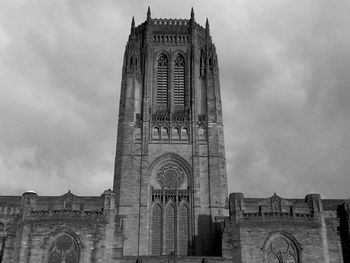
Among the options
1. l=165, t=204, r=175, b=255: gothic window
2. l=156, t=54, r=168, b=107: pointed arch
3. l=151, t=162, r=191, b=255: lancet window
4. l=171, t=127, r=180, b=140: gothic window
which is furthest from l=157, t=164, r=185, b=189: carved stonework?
l=156, t=54, r=168, b=107: pointed arch

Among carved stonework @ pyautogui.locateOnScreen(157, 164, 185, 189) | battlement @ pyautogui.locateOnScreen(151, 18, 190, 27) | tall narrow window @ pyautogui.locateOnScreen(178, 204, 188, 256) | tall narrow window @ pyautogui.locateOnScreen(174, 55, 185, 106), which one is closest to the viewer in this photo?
tall narrow window @ pyautogui.locateOnScreen(178, 204, 188, 256)

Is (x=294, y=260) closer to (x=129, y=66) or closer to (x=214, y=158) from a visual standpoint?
(x=214, y=158)

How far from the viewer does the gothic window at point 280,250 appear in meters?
39.2

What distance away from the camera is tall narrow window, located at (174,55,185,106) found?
5766 cm

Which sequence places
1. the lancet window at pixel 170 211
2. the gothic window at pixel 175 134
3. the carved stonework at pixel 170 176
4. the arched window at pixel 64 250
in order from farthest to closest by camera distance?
1. the gothic window at pixel 175 134
2. the carved stonework at pixel 170 176
3. the lancet window at pixel 170 211
4. the arched window at pixel 64 250

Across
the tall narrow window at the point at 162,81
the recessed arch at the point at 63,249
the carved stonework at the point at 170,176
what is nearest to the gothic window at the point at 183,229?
the carved stonework at the point at 170,176

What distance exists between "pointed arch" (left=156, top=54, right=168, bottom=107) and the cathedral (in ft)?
0.38

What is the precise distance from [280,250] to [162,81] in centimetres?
2604

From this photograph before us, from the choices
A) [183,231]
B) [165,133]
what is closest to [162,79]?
[165,133]

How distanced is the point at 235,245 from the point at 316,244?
20.3 feet

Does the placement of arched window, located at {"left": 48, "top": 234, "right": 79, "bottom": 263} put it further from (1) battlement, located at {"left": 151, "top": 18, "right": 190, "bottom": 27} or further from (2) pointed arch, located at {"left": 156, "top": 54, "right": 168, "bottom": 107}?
(1) battlement, located at {"left": 151, "top": 18, "right": 190, "bottom": 27}

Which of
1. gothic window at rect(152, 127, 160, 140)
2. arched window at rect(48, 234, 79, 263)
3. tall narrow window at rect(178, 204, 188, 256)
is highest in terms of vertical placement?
gothic window at rect(152, 127, 160, 140)

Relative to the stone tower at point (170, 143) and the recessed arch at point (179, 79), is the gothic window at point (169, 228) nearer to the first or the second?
the stone tower at point (170, 143)

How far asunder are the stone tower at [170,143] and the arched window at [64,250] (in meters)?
8.93
